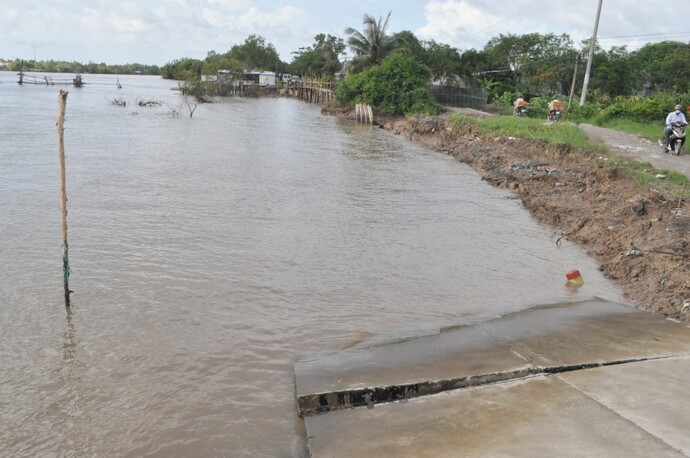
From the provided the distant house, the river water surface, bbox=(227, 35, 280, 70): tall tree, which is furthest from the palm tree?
bbox=(227, 35, 280, 70): tall tree

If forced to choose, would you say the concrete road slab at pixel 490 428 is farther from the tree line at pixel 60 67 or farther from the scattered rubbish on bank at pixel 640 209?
the tree line at pixel 60 67

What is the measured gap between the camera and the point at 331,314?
7.78 meters

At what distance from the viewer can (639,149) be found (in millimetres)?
16891

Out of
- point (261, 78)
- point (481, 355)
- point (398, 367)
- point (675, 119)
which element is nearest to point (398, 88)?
point (675, 119)

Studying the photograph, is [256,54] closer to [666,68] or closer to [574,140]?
[666,68]

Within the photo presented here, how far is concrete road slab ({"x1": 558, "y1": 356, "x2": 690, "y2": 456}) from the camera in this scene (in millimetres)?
4340

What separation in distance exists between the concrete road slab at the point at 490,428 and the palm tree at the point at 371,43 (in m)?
42.6

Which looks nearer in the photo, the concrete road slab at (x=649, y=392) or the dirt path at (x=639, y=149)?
the concrete road slab at (x=649, y=392)

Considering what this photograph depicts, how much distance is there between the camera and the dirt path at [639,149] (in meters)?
14.7

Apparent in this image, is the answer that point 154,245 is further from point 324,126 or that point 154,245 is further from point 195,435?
point 324,126

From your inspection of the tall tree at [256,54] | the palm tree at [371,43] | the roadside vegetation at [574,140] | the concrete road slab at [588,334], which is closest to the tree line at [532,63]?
the palm tree at [371,43]

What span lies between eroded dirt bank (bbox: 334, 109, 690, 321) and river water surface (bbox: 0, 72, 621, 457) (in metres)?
0.51

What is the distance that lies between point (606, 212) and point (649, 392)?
25.9ft

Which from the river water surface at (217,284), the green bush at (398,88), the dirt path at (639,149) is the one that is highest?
the green bush at (398,88)
